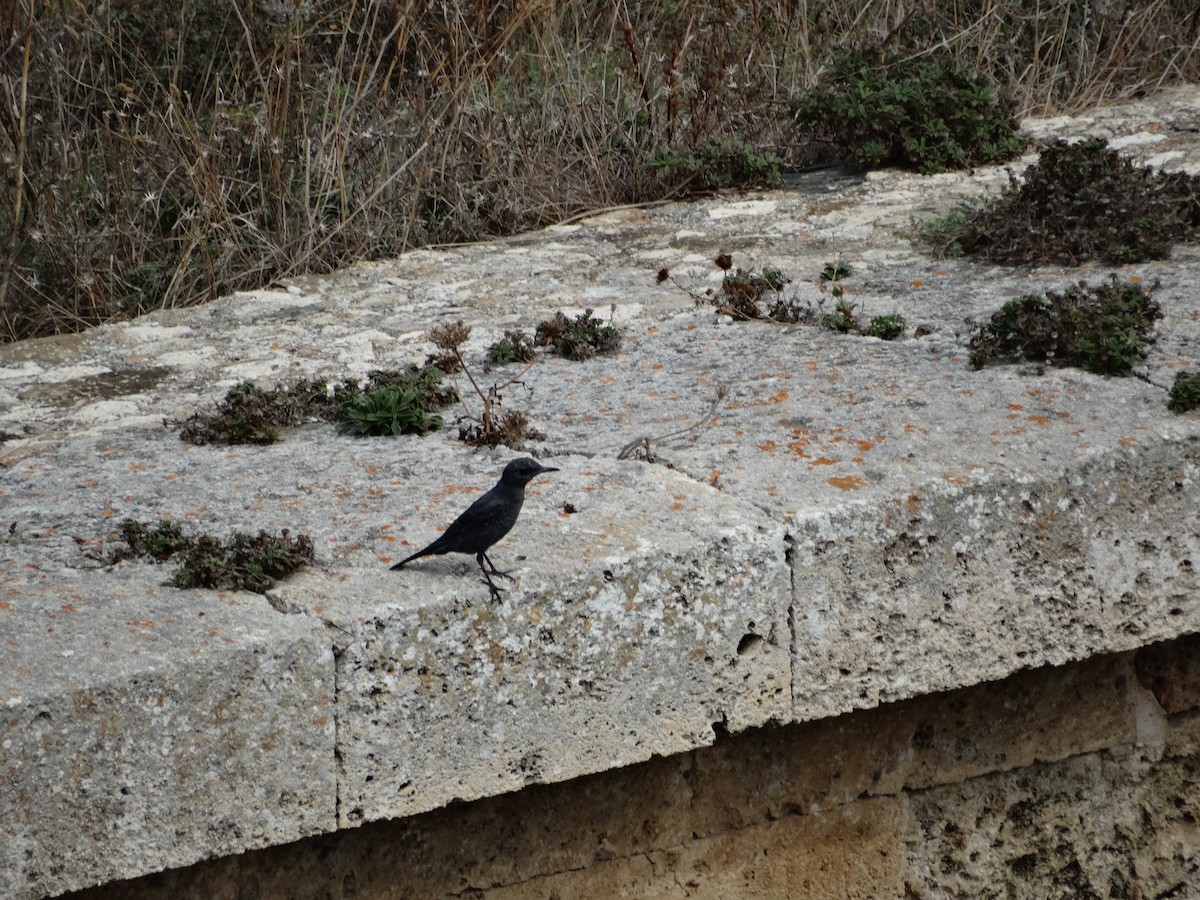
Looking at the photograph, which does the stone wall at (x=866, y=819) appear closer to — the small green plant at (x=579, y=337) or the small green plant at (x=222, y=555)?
the small green plant at (x=222, y=555)

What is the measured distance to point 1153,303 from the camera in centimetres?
349

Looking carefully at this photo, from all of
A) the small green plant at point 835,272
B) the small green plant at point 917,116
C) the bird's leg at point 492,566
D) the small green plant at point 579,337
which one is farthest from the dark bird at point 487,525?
the small green plant at point 917,116

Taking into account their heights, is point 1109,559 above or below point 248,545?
below

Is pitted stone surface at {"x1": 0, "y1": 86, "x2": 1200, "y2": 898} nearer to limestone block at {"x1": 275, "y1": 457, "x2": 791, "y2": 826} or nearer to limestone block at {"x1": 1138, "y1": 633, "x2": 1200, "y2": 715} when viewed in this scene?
limestone block at {"x1": 275, "y1": 457, "x2": 791, "y2": 826}

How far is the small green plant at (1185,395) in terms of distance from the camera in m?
2.93

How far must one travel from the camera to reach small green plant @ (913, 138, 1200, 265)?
4090 mm

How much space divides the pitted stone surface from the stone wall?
0.23 m

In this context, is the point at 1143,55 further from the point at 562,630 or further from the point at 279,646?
the point at 279,646

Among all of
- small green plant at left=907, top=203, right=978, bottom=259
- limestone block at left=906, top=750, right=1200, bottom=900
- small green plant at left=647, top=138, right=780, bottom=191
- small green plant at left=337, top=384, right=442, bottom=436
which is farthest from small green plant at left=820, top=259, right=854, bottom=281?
limestone block at left=906, top=750, right=1200, bottom=900

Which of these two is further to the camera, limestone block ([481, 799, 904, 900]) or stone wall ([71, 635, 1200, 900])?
limestone block ([481, 799, 904, 900])

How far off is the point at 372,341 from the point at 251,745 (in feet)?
6.39

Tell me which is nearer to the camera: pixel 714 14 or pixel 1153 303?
pixel 1153 303

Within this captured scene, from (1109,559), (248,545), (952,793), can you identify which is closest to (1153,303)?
(1109,559)

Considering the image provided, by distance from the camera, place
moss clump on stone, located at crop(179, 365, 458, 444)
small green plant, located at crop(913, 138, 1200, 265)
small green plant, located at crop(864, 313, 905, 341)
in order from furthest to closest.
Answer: small green plant, located at crop(913, 138, 1200, 265) < small green plant, located at crop(864, 313, 905, 341) < moss clump on stone, located at crop(179, 365, 458, 444)
